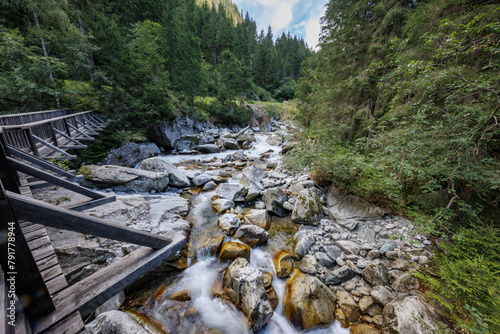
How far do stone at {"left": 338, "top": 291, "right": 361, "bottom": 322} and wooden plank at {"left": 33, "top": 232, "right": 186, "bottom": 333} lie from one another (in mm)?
4109

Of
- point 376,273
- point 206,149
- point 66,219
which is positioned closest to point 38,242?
point 66,219

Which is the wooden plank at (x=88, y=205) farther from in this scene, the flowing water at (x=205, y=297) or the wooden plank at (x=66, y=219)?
the wooden plank at (x=66, y=219)

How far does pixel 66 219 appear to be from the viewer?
Result: 123 cm

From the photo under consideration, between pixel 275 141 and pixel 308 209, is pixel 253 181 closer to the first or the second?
pixel 308 209

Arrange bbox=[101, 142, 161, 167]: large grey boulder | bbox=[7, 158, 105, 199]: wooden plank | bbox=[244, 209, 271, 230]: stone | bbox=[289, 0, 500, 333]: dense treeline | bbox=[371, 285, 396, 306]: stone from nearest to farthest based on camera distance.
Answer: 1. bbox=[7, 158, 105, 199]: wooden plank
2. bbox=[289, 0, 500, 333]: dense treeline
3. bbox=[371, 285, 396, 306]: stone
4. bbox=[244, 209, 271, 230]: stone
5. bbox=[101, 142, 161, 167]: large grey boulder

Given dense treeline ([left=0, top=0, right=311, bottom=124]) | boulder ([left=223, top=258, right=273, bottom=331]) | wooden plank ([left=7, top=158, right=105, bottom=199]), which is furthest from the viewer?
dense treeline ([left=0, top=0, right=311, bottom=124])

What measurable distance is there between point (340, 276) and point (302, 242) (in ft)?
3.84

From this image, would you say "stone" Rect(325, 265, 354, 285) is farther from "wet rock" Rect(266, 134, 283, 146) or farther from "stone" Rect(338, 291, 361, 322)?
"wet rock" Rect(266, 134, 283, 146)

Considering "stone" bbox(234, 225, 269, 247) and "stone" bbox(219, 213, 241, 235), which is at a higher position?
"stone" bbox(219, 213, 241, 235)

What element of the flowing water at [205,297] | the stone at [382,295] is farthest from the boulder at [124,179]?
the stone at [382,295]

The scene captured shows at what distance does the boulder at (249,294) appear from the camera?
333 cm

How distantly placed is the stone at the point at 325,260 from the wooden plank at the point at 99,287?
4.19 metres

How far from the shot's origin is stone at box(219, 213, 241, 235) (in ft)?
18.0

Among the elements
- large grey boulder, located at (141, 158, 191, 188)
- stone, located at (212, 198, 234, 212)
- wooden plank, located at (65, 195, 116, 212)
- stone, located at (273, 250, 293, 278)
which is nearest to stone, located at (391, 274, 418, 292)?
stone, located at (273, 250, 293, 278)
